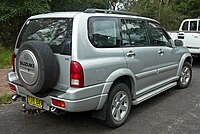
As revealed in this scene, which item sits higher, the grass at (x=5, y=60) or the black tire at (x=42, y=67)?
the black tire at (x=42, y=67)

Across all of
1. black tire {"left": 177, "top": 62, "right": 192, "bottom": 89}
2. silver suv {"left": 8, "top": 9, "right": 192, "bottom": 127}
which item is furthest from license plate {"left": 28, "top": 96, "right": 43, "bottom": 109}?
black tire {"left": 177, "top": 62, "right": 192, "bottom": 89}

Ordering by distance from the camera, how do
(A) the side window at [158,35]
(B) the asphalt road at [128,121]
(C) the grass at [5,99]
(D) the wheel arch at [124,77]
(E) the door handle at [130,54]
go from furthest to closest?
(C) the grass at [5,99], (A) the side window at [158,35], (E) the door handle at [130,54], (B) the asphalt road at [128,121], (D) the wheel arch at [124,77]

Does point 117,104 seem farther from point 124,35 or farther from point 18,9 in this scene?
point 18,9

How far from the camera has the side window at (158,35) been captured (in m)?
4.39

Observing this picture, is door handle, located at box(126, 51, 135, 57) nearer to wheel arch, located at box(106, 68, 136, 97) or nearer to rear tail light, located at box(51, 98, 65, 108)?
wheel arch, located at box(106, 68, 136, 97)

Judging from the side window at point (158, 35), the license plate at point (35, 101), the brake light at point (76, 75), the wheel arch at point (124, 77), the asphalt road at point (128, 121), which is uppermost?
the side window at point (158, 35)

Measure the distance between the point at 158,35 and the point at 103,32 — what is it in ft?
5.85

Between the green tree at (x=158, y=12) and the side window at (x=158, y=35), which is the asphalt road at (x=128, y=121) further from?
the green tree at (x=158, y=12)

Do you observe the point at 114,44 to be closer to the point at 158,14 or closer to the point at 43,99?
the point at 43,99

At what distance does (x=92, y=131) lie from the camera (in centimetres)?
332

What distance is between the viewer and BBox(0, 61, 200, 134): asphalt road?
11.0ft

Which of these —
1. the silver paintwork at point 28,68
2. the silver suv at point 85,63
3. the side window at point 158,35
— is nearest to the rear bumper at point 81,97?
the silver suv at point 85,63

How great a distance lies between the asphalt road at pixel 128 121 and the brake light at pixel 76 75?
90 centimetres

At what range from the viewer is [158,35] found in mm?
4574
